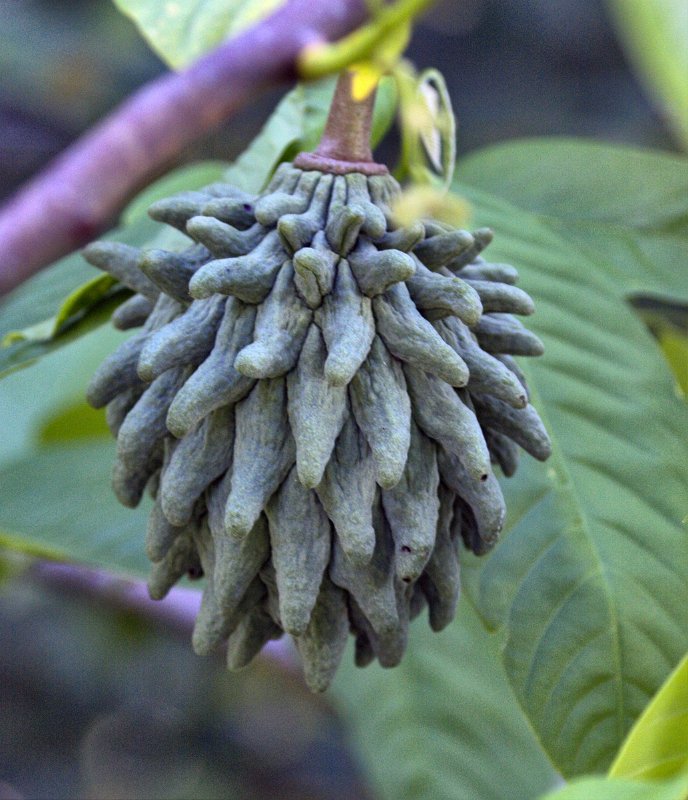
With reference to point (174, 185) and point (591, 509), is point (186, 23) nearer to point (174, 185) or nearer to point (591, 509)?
point (174, 185)

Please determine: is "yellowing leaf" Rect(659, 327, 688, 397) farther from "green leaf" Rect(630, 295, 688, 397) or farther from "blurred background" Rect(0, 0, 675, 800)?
"blurred background" Rect(0, 0, 675, 800)

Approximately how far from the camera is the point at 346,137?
97 cm

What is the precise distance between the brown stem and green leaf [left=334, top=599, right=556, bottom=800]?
976 millimetres

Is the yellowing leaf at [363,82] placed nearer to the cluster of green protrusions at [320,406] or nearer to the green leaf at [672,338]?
the cluster of green protrusions at [320,406]

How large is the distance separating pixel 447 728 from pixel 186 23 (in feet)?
4.09

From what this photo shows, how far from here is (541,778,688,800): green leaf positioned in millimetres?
621

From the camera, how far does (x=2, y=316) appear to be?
4.03ft

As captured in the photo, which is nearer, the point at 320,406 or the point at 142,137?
the point at 320,406

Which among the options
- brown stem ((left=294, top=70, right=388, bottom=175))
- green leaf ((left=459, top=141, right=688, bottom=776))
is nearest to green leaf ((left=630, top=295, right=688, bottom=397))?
green leaf ((left=459, top=141, right=688, bottom=776))

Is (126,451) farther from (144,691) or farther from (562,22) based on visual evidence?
(562,22)

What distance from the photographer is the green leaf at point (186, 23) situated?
45.5 inches

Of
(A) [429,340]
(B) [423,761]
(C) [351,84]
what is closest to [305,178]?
(C) [351,84]

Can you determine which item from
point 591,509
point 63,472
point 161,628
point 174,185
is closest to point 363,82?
point 591,509

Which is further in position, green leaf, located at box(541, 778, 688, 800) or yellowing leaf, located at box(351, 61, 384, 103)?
yellowing leaf, located at box(351, 61, 384, 103)
